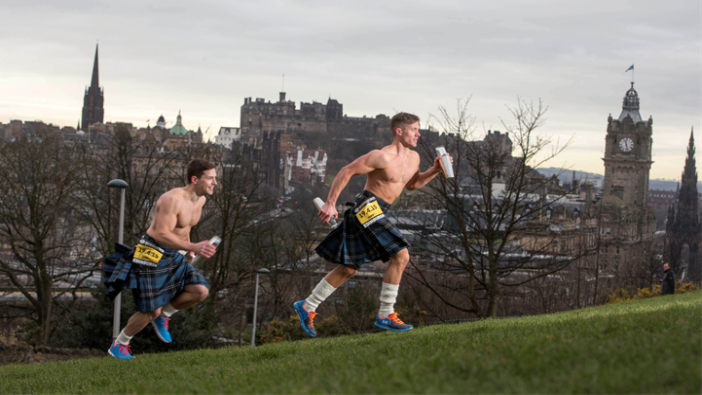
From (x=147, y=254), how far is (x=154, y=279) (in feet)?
0.99

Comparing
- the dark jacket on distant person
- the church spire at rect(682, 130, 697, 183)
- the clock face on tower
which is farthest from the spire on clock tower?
the dark jacket on distant person

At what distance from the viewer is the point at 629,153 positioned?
12725 centimetres

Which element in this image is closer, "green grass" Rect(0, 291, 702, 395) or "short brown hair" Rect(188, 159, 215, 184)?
"green grass" Rect(0, 291, 702, 395)

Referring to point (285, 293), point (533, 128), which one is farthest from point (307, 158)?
point (533, 128)

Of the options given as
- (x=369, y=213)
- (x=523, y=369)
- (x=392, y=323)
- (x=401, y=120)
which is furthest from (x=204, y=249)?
(x=523, y=369)

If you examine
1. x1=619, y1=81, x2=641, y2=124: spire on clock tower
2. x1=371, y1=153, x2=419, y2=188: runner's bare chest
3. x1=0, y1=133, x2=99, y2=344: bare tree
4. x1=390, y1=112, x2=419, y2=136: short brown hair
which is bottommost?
x1=0, y1=133, x2=99, y2=344: bare tree

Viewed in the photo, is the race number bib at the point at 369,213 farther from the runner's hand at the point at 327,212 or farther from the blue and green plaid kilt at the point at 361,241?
the runner's hand at the point at 327,212

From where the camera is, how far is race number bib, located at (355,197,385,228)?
26.4 feet

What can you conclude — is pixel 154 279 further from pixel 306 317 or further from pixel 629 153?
pixel 629 153

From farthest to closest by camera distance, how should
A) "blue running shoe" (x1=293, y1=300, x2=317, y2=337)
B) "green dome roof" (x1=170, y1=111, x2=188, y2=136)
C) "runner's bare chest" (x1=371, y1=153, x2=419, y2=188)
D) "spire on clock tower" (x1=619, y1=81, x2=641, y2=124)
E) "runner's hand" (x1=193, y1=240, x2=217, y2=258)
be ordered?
1. "green dome roof" (x1=170, y1=111, x2=188, y2=136)
2. "spire on clock tower" (x1=619, y1=81, x2=641, y2=124)
3. "blue running shoe" (x1=293, y1=300, x2=317, y2=337)
4. "runner's bare chest" (x1=371, y1=153, x2=419, y2=188)
5. "runner's hand" (x1=193, y1=240, x2=217, y2=258)

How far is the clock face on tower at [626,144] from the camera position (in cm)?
12744

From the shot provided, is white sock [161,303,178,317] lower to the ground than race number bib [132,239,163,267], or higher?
lower

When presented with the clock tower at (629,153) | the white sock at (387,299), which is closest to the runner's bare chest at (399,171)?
the white sock at (387,299)

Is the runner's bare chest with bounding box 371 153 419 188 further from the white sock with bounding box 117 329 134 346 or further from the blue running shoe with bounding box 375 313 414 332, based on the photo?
the white sock with bounding box 117 329 134 346
